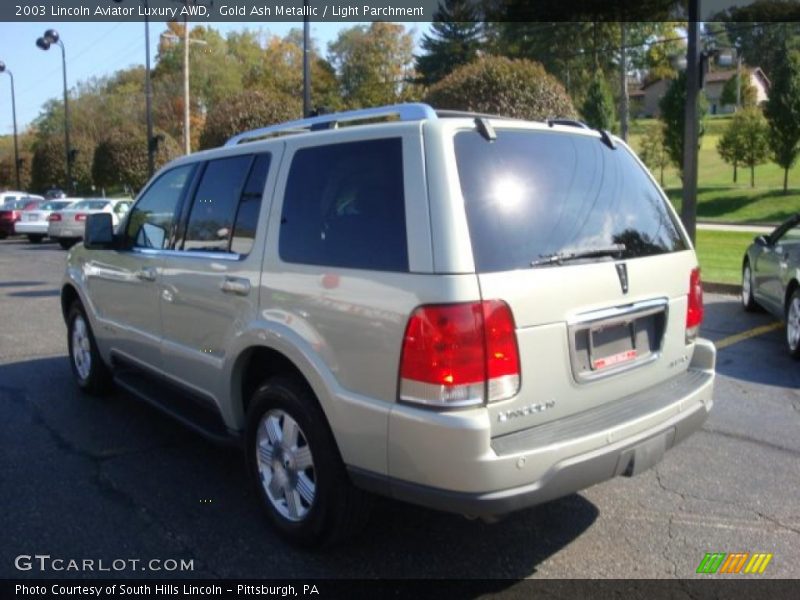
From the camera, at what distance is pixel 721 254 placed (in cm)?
1622

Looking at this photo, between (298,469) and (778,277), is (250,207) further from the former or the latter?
(778,277)

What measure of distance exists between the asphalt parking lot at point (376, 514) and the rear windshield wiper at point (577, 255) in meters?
1.37

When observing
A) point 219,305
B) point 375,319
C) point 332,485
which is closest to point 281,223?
point 219,305

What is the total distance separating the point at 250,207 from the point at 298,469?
135 centimetres

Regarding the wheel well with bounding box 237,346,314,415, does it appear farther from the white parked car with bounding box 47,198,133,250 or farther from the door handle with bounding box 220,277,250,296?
the white parked car with bounding box 47,198,133,250

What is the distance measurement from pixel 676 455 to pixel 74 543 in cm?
347

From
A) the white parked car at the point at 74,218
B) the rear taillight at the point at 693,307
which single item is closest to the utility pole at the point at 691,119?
the rear taillight at the point at 693,307

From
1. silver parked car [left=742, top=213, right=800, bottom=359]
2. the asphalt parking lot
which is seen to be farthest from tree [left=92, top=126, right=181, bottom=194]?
the asphalt parking lot

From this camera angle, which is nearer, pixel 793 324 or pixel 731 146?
pixel 793 324

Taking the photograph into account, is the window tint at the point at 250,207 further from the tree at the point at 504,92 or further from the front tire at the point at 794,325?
the tree at the point at 504,92

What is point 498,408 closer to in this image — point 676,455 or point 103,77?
point 676,455

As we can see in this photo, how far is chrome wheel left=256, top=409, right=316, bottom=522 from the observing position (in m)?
3.38

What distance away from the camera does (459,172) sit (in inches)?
116

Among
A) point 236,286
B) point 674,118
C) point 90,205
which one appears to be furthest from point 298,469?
point 674,118
